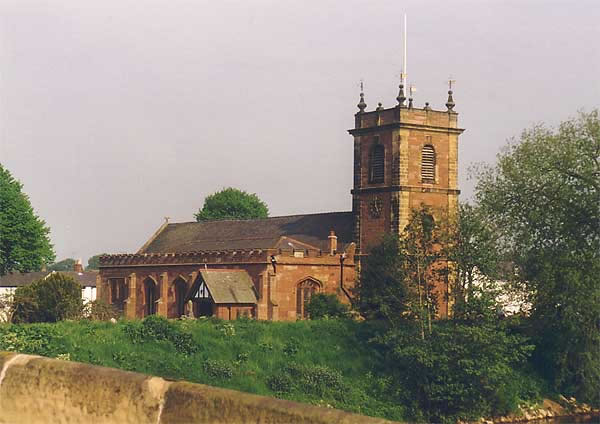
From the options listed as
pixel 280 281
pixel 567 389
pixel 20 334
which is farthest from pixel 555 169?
pixel 20 334

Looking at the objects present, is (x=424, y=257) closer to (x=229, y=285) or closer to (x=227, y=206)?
(x=229, y=285)

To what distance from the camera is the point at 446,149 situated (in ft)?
196

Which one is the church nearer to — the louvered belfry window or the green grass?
the louvered belfry window

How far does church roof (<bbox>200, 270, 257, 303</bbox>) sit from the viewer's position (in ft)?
184

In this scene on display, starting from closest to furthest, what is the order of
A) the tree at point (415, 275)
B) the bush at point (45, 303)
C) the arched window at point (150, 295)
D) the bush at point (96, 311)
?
the tree at point (415, 275) → the bush at point (45, 303) → the bush at point (96, 311) → the arched window at point (150, 295)

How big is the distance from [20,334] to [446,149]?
29535mm

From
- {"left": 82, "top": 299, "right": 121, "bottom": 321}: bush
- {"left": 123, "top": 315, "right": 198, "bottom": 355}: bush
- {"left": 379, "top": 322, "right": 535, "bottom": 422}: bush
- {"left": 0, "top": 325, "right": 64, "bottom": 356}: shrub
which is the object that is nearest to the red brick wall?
{"left": 82, "top": 299, "right": 121, "bottom": 321}: bush

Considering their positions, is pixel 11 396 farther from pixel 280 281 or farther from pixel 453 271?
pixel 280 281

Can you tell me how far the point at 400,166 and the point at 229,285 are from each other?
40.3ft

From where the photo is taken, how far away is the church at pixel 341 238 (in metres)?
56.8

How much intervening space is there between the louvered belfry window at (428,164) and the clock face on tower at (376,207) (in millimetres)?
2996

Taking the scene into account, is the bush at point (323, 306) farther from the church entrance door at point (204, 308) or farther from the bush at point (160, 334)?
the bush at point (160, 334)

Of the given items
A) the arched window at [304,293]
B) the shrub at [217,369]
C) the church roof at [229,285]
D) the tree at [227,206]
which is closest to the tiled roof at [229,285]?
the church roof at [229,285]

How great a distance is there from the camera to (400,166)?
190 ft
